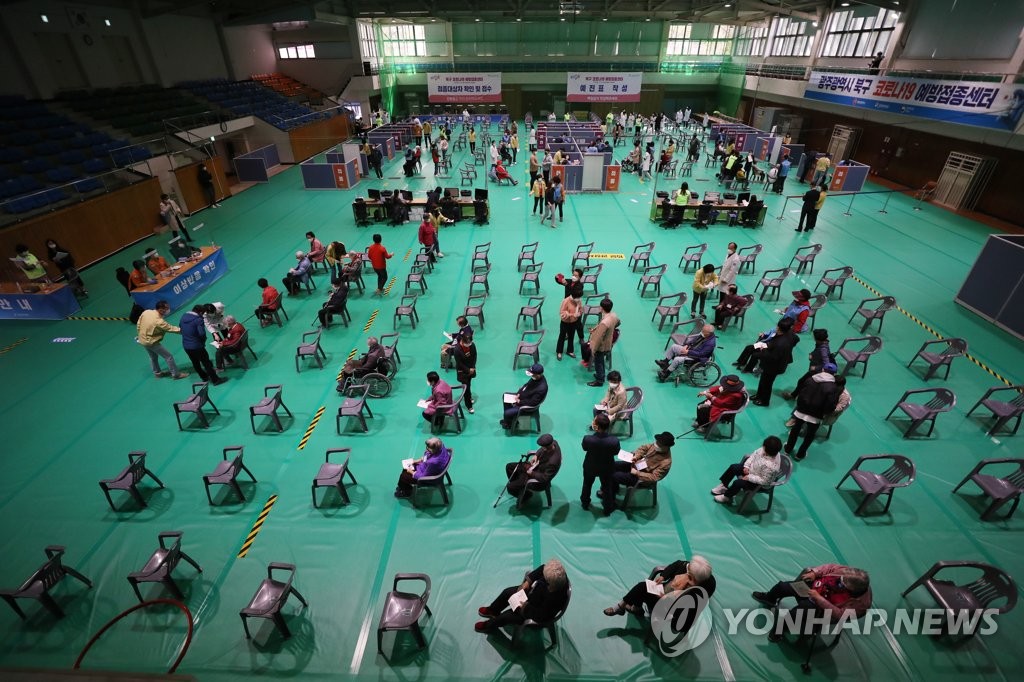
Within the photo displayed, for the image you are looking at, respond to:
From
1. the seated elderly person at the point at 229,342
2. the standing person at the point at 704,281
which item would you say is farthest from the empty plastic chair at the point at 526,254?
the seated elderly person at the point at 229,342

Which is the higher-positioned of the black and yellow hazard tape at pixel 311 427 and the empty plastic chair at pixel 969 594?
the empty plastic chair at pixel 969 594

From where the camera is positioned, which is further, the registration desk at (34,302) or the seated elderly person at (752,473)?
the registration desk at (34,302)

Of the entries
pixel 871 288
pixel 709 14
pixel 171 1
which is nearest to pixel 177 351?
pixel 871 288

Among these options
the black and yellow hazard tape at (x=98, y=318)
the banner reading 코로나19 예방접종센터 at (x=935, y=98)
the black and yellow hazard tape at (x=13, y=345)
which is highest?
the banner reading 코로나19 예방접종센터 at (x=935, y=98)

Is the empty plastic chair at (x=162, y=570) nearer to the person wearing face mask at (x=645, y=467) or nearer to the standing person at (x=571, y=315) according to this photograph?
the person wearing face mask at (x=645, y=467)

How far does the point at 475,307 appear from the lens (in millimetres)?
10781

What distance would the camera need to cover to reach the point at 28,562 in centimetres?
599

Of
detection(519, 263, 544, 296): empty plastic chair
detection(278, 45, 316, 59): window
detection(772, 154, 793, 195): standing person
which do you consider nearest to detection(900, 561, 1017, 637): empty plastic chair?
detection(519, 263, 544, 296): empty plastic chair

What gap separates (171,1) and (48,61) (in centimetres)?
755

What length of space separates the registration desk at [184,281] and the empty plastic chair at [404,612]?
32.7 feet

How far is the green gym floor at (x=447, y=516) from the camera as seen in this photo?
4.98m

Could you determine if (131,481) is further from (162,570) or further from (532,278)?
(532,278)

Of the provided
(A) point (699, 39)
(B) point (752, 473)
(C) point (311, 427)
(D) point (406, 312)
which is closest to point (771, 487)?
(B) point (752, 473)

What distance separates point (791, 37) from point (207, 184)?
3782 centimetres
